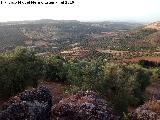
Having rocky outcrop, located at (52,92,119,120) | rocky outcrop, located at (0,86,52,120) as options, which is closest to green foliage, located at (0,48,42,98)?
rocky outcrop, located at (0,86,52,120)

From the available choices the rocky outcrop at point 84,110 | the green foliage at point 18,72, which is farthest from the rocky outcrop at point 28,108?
the green foliage at point 18,72

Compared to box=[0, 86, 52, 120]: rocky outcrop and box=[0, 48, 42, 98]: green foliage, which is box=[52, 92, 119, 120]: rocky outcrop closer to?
box=[0, 86, 52, 120]: rocky outcrop

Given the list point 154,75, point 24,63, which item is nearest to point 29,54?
point 24,63

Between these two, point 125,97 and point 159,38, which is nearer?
point 125,97

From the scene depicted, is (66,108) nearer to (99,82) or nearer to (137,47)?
(99,82)

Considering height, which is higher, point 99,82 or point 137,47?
point 99,82

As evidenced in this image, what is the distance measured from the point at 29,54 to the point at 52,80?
15684 mm

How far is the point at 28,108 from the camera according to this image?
26531 millimetres

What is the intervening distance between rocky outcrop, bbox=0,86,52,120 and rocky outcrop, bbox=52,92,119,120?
1026 millimetres

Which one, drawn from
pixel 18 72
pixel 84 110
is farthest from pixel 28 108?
pixel 18 72

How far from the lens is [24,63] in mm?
46281

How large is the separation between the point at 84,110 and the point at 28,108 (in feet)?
13.3

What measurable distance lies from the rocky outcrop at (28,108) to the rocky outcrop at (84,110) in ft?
3.37

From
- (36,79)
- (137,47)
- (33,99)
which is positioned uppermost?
(33,99)
